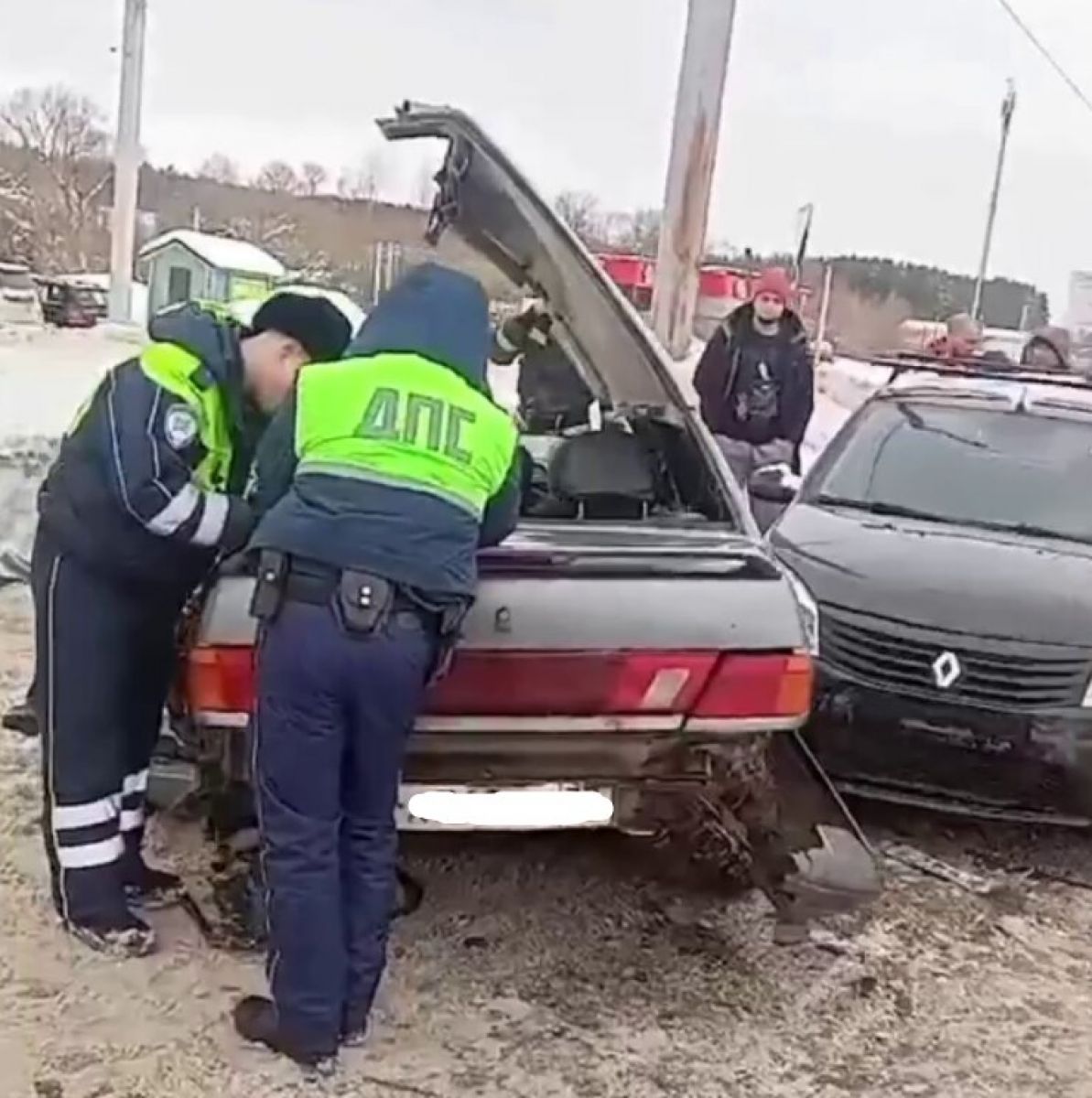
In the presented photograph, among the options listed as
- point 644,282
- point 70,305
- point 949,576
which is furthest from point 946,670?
point 70,305

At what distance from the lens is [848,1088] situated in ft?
12.4

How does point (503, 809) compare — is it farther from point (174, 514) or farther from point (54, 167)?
point (54, 167)

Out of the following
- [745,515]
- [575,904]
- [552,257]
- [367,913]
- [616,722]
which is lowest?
[575,904]

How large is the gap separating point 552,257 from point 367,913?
1748 mm

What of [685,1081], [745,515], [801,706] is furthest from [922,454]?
[685,1081]

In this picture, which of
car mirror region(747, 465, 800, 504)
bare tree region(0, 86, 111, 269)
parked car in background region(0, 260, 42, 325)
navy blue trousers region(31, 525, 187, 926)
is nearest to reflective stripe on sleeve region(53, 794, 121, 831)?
navy blue trousers region(31, 525, 187, 926)

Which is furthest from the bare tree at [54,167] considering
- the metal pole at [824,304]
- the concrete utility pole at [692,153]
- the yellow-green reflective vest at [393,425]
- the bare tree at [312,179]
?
the yellow-green reflective vest at [393,425]

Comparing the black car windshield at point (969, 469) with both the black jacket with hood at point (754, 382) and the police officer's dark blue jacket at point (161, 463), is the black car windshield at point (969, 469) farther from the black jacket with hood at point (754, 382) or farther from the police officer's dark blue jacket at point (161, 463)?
the police officer's dark blue jacket at point (161, 463)

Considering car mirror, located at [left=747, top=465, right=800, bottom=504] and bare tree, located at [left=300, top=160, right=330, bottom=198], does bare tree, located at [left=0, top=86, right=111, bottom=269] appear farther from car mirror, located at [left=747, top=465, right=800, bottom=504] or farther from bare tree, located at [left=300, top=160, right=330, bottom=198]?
car mirror, located at [left=747, top=465, right=800, bottom=504]

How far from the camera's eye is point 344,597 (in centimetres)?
336

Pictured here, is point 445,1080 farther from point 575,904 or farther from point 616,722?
point 575,904

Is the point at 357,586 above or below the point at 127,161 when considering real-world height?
below

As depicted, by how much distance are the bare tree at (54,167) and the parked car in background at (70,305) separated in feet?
19.8

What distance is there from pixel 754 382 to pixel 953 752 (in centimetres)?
318
